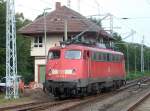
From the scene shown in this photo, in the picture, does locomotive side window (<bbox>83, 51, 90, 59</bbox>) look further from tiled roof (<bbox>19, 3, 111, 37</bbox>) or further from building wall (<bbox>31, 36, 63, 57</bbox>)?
building wall (<bbox>31, 36, 63, 57</bbox>)

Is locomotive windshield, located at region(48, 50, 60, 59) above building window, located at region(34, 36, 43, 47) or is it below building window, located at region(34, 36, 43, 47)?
below

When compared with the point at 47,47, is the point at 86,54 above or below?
below

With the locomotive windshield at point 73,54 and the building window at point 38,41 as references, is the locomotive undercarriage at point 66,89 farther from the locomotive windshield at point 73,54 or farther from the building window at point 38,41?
the building window at point 38,41

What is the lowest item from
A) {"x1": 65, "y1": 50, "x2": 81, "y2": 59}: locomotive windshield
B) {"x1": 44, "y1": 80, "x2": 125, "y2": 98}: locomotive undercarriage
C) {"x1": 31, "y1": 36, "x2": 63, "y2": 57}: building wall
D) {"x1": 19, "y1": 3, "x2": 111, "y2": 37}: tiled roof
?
{"x1": 44, "y1": 80, "x2": 125, "y2": 98}: locomotive undercarriage

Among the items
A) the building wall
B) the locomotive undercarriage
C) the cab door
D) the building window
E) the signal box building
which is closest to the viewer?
the locomotive undercarriage

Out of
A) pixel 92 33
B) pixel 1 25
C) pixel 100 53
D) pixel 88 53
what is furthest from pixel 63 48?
pixel 92 33

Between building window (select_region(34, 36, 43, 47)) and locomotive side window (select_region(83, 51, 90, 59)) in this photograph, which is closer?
locomotive side window (select_region(83, 51, 90, 59))

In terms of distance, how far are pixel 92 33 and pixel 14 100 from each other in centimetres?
2933

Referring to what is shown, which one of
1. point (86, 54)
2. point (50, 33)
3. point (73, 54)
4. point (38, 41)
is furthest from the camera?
→ point (38, 41)

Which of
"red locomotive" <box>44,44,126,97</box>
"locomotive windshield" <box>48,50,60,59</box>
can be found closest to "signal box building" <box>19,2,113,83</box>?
"red locomotive" <box>44,44,126,97</box>

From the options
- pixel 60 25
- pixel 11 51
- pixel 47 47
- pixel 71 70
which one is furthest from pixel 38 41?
pixel 71 70

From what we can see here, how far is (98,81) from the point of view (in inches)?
1345

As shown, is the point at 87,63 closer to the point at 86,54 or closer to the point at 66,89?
the point at 86,54

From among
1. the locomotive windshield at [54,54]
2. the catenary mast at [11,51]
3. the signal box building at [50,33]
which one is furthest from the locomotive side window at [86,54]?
Answer: the signal box building at [50,33]
